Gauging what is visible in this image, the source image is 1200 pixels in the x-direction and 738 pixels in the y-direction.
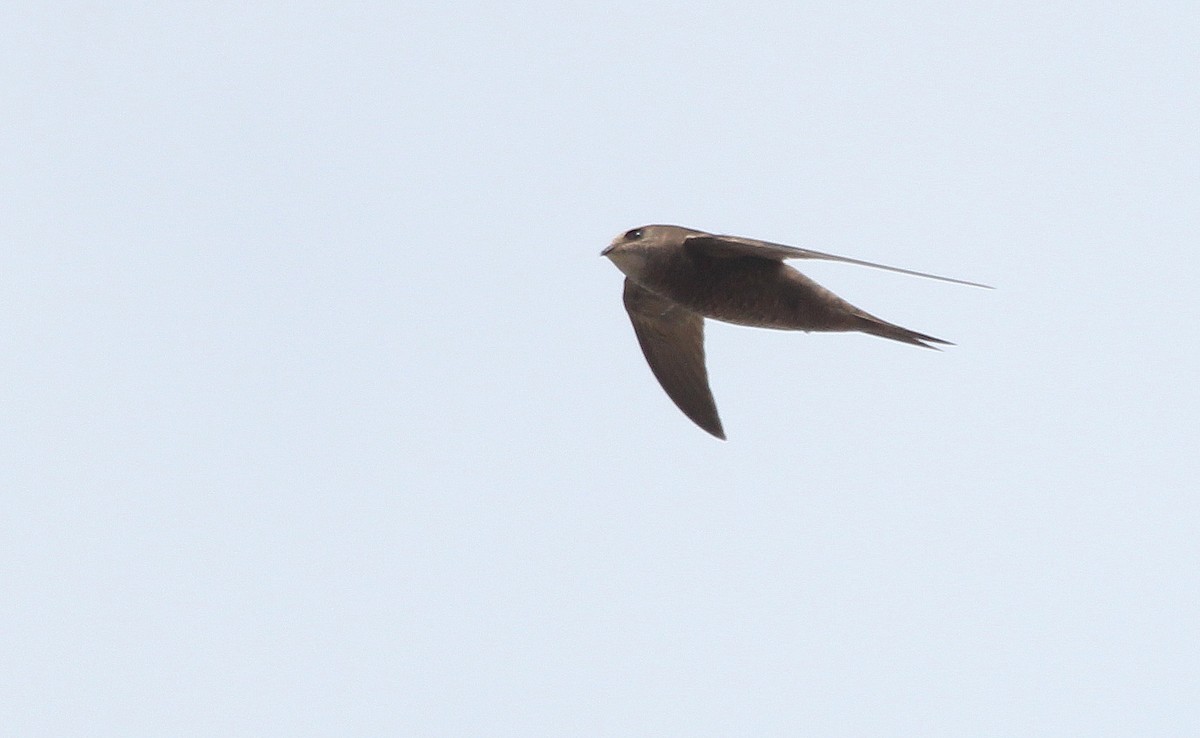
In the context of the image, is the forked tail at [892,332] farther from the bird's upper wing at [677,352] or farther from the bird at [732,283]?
the bird's upper wing at [677,352]

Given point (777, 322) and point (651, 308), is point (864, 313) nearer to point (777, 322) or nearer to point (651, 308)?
point (777, 322)

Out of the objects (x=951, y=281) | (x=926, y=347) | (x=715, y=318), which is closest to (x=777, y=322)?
(x=715, y=318)

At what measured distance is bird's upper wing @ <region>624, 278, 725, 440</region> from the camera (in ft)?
37.4

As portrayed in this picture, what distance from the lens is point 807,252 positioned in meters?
8.62

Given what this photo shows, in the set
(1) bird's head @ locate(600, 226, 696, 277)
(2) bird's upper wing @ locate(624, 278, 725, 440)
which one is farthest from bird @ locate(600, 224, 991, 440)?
(2) bird's upper wing @ locate(624, 278, 725, 440)

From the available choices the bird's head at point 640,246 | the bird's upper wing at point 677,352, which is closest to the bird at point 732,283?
the bird's head at point 640,246

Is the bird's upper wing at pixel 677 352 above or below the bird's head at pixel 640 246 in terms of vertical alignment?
below

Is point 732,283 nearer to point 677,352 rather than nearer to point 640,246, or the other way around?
point 640,246

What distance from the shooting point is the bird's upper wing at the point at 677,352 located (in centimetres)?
1139

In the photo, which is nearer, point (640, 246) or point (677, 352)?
point (640, 246)

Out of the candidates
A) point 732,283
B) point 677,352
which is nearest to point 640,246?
point 732,283

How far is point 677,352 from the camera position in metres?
11.5

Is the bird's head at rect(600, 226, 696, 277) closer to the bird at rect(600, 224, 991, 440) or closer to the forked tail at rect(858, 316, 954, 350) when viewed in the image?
the bird at rect(600, 224, 991, 440)

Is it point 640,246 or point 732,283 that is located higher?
point 640,246
